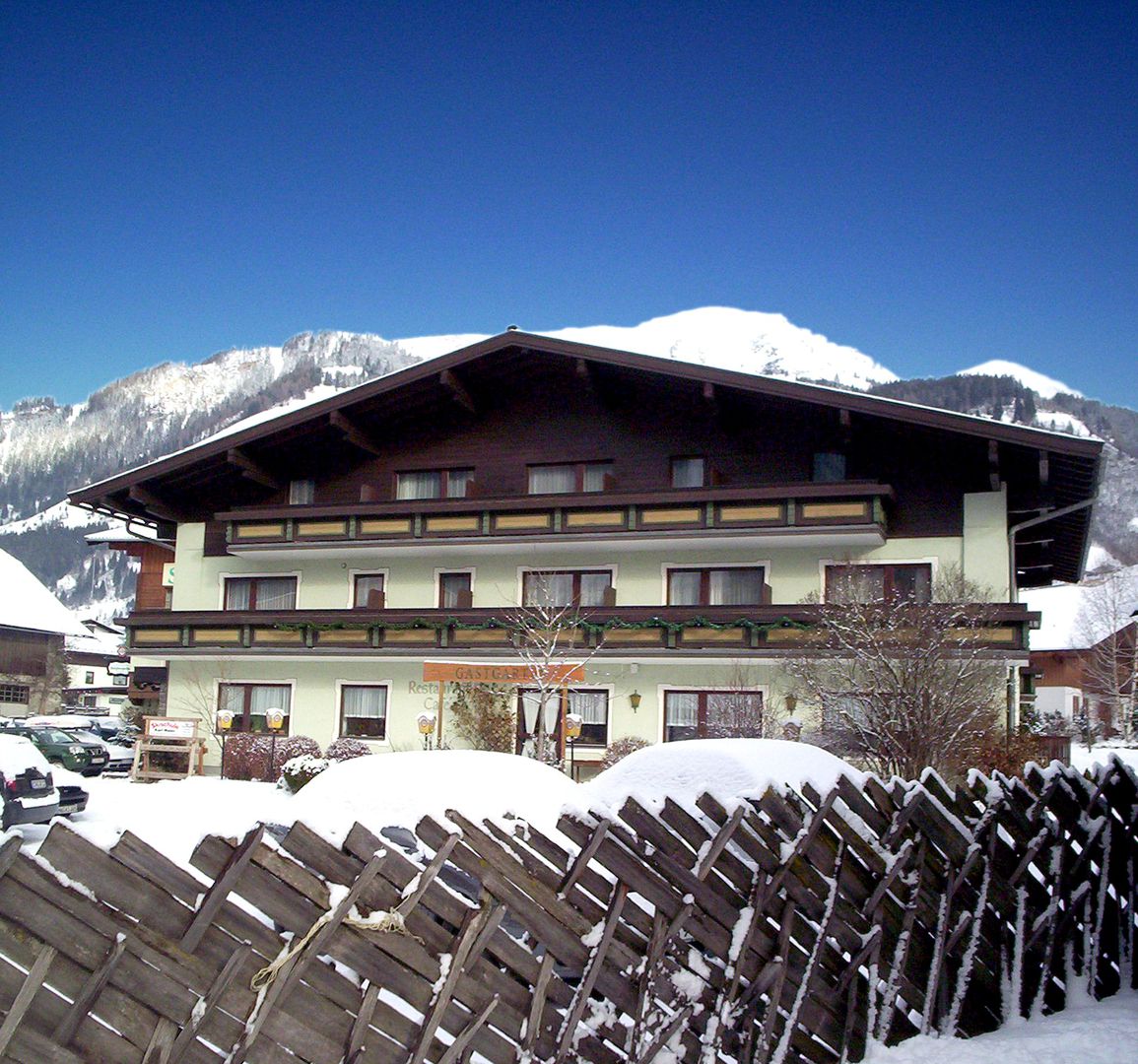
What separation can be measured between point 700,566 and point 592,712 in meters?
5.00

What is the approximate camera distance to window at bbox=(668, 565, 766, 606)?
2970 cm

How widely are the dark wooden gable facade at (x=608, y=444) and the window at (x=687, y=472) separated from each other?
0.21 meters

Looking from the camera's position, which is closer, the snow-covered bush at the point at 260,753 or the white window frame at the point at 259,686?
the snow-covered bush at the point at 260,753

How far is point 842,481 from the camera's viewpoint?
28.0m

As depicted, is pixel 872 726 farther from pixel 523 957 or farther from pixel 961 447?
pixel 523 957

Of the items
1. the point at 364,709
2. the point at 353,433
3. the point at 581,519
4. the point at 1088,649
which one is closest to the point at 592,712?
the point at 581,519

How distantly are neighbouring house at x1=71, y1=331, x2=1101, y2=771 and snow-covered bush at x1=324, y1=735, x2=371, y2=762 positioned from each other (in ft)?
5.55

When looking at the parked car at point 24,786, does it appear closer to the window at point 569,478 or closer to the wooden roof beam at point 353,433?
the wooden roof beam at point 353,433

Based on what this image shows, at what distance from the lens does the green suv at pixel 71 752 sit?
103ft

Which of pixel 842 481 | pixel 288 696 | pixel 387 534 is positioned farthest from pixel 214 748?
pixel 842 481

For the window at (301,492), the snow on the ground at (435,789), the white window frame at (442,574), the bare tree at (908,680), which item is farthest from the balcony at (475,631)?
the snow on the ground at (435,789)

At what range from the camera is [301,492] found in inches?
1353

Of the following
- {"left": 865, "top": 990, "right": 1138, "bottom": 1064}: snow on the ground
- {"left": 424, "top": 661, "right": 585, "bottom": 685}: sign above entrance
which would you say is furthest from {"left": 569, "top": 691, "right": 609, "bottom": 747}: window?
{"left": 865, "top": 990, "right": 1138, "bottom": 1064}: snow on the ground

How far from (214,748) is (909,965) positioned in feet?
98.0
